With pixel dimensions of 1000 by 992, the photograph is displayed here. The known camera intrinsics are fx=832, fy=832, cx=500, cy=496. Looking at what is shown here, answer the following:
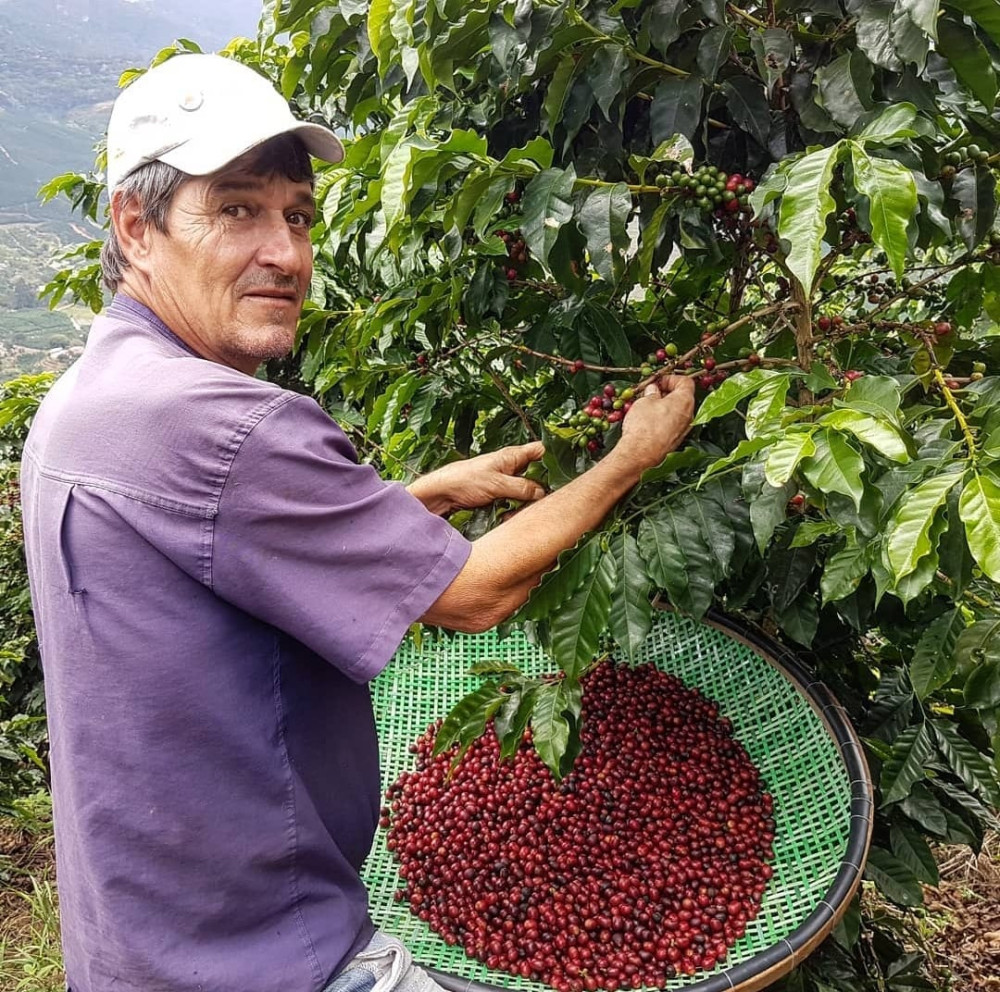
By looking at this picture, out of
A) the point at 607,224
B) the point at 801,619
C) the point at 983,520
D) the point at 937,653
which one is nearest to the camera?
the point at 983,520

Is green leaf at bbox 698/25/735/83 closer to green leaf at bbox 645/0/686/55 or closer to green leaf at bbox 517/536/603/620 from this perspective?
green leaf at bbox 645/0/686/55

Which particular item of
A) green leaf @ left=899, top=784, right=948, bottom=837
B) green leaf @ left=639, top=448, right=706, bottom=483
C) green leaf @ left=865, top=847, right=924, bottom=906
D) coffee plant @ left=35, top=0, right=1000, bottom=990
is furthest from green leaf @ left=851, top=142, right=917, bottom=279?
green leaf @ left=865, top=847, right=924, bottom=906

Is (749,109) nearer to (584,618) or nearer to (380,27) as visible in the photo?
(380,27)

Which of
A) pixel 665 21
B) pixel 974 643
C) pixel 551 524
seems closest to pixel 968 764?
pixel 974 643

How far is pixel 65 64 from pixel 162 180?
119 feet

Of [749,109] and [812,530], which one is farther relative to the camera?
[749,109]

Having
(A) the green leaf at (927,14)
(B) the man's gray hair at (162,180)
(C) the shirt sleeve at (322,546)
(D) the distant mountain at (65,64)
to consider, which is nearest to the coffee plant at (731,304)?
(A) the green leaf at (927,14)

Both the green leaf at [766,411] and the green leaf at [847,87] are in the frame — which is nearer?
the green leaf at [766,411]

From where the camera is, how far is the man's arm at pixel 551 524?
1334 mm

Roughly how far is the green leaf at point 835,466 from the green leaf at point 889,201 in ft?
0.68

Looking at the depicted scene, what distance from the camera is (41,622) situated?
A: 135 cm

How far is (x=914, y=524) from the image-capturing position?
3.23 ft

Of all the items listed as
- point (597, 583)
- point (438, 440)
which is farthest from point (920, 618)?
point (438, 440)

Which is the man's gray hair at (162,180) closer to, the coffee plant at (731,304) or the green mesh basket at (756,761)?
the coffee plant at (731,304)
